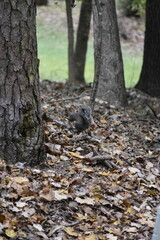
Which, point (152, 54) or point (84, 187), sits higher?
point (152, 54)

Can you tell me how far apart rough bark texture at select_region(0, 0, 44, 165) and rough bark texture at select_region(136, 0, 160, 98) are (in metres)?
6.36

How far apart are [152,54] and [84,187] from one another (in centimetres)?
655

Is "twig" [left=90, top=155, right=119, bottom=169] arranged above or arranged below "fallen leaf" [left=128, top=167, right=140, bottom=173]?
above

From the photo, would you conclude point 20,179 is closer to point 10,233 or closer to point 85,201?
point 85,201

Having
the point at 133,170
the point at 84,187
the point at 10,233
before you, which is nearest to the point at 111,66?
the point at 133,170

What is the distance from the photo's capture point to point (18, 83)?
184 inches

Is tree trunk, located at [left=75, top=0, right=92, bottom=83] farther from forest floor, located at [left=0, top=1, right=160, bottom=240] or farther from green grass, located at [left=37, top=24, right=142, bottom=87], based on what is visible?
forest floor, located at [left=0, top=1, right=160, bottom=240]

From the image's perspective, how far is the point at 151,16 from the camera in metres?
10.6

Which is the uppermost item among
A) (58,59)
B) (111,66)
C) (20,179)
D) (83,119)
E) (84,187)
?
(111,66)

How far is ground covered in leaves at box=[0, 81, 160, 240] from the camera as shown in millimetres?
4145

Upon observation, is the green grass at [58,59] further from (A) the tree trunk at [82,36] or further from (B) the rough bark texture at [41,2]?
(A) the tree trunk at [82,36]

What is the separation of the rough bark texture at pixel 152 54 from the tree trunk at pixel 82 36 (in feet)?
7.91

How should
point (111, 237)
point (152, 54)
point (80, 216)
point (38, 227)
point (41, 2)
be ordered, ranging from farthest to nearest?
point (41, 2)
point (152, 54)
point (80, 216)
point (111, 237)
point (38, 227)

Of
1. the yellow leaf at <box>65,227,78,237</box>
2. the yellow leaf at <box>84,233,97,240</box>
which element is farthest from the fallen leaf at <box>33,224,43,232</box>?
the yellow leaf at <box>84,233,97,240</box>
